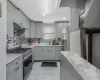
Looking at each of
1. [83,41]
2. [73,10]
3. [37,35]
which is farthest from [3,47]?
[37,35]

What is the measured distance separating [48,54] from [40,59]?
465 mm

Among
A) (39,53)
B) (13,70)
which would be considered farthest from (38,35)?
(13,70)

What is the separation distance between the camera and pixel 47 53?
210 inches

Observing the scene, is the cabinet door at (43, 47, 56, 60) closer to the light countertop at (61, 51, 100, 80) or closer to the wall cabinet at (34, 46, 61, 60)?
the wall cabinet at (34, 46, 61, 60)

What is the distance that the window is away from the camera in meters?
6.68

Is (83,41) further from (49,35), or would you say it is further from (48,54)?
(49,35)

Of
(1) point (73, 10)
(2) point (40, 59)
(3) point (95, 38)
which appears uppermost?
(1) point (73, 10)

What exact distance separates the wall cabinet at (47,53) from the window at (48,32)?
1.47 m

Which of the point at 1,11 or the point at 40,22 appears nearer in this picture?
the point at 1,11

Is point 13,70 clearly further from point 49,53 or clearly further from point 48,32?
point 48,32

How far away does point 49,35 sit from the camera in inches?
264

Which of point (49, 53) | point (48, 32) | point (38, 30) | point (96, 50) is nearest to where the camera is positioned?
point (96, 50)

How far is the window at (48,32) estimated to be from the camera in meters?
6.68

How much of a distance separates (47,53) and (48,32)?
1.76 m
